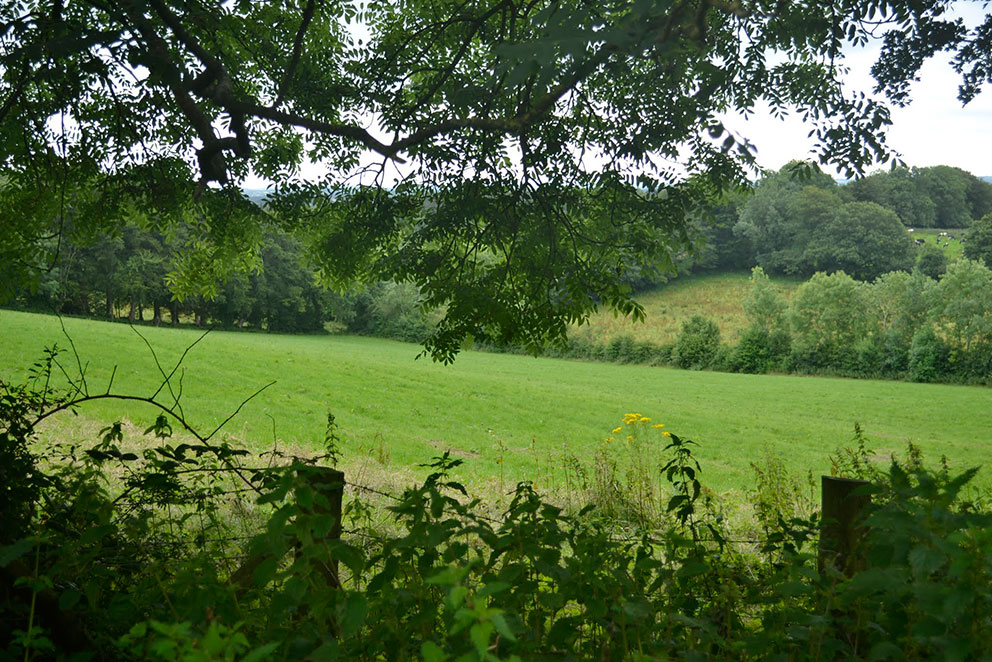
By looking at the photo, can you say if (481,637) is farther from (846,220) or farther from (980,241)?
(846,220)

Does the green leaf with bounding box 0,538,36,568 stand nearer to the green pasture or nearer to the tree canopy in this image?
the tree canopy

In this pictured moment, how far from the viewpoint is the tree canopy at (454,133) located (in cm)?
495

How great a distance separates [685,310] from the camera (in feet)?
117

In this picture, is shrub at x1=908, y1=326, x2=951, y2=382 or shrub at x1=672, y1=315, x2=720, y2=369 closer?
shrub at x1=908, y1=326, x2=951, y2=382

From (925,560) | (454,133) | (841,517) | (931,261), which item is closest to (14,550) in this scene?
(925,560)

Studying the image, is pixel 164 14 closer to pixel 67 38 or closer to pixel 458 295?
pixel 67 38

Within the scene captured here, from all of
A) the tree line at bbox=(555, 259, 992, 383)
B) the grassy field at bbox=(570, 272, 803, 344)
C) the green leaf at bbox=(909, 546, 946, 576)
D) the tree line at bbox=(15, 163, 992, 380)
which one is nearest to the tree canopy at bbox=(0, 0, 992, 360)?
the green leaf at bbox=(909, 546, 946, 576)

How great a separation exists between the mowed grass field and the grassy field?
20.8 feet

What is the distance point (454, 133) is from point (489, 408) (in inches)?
520

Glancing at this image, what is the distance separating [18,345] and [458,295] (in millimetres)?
16856

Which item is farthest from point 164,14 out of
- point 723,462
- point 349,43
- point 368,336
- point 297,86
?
point 368,336

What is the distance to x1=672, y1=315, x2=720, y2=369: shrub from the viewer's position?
32281 mm

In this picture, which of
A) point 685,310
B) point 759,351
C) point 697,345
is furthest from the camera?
point 685,310

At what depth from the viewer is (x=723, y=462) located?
14.1 meters
